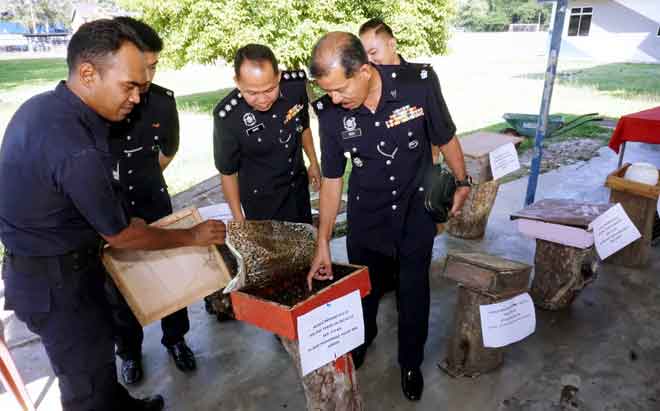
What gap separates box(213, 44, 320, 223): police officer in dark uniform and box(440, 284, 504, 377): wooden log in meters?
1.01

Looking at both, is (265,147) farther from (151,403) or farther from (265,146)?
(151,403)

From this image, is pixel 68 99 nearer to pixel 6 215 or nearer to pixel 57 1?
pixel 6 215

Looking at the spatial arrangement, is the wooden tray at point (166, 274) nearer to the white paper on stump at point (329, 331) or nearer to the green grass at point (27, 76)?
the white paper on stump at point (329, 331)

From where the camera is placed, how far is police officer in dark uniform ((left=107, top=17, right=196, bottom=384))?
7.30 ft

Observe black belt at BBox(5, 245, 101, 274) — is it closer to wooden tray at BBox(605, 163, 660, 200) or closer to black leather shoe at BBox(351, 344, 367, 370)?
black leather shoe at BBox(351, 344, 367, 370)

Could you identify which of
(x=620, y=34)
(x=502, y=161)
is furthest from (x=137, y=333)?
(x=620, y=34)

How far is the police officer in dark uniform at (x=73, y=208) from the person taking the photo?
55.6 inches

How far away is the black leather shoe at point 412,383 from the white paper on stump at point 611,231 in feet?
4.13

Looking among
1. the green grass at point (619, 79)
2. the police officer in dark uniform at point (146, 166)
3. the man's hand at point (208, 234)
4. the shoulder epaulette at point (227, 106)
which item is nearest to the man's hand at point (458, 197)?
the man's hand at point (208, 234)

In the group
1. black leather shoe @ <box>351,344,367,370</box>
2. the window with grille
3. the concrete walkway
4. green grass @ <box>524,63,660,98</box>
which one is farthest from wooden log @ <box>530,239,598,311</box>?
the window with grille

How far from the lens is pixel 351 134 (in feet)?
6.79

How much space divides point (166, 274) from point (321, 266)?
0.64 metres

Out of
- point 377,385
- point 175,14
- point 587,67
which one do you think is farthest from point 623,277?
point 587,67

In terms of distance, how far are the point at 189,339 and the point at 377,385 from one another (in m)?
1.18
